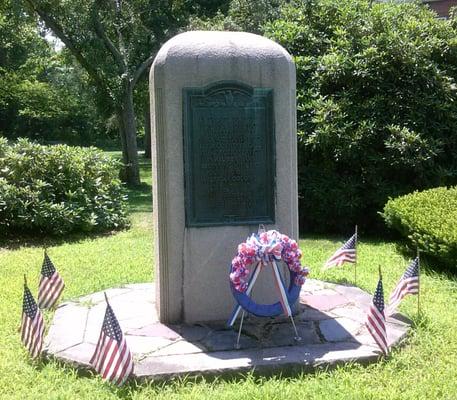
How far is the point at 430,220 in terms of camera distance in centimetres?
712

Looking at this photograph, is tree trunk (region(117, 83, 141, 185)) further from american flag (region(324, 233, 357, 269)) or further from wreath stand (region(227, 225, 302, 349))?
wreath stand (region(227, 225, 302, 349))

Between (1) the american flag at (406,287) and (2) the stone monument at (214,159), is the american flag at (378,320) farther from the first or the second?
(2) the stone monument at (214,159)

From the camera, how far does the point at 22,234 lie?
9.96 meters

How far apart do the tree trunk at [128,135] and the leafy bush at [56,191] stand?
5790 mm

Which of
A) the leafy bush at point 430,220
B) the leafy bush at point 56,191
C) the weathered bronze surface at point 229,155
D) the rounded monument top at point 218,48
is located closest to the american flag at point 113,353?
the weathered bronze surface at point 229,155

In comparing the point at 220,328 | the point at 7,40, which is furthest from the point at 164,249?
the point at 7,40

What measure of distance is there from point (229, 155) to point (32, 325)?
2.09 meters

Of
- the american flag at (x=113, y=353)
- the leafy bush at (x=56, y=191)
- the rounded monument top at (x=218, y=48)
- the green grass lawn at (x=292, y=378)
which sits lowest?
the green grass lawn at (x=292, y=378)

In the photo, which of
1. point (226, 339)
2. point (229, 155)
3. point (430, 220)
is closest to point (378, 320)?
point (226, 339)

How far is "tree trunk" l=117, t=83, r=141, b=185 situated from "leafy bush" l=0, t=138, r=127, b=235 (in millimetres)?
5790

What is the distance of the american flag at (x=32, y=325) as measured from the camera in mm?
4273

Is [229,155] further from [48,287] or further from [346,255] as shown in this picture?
[48,287]

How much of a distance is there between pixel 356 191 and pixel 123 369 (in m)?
6.54

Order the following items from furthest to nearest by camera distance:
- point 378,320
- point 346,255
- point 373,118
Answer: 1. point 373,118
2. point 346,255
3. point 378,320
